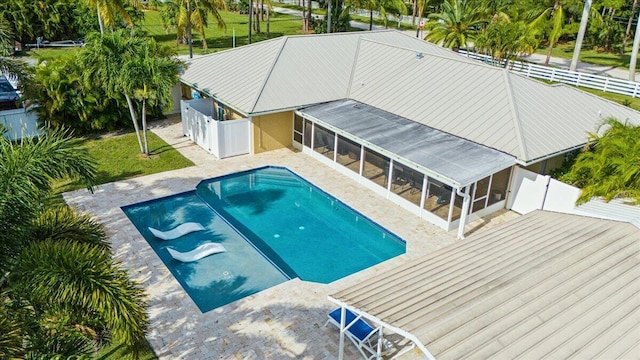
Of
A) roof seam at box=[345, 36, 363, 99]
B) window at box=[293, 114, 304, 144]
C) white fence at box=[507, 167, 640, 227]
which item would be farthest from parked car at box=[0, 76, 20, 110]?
white fence at box=[507, 167, 640, 227]

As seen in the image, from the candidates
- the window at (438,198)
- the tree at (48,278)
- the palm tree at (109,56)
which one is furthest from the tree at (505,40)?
the tree at (48,278)

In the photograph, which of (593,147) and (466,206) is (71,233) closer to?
(466,206)

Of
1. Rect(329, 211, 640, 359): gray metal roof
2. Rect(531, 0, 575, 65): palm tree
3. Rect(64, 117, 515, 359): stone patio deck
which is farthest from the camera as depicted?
Rect(531, 0, 575, 65): palm tree

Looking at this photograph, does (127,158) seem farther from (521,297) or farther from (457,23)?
(457,23)

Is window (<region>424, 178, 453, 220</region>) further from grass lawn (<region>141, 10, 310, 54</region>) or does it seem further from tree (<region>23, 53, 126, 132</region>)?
grass lawn (<region>141, 10, 310, 54</region>)

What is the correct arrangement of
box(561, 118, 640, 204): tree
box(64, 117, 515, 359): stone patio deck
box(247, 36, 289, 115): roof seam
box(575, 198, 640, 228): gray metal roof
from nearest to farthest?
box(64, 117, 515, 359): stone patio deck → box(575, 198, 640, 228): gray metal roof → box(561, 118, 640, 204): tree → box(247, 36, 289, 115): roof seam

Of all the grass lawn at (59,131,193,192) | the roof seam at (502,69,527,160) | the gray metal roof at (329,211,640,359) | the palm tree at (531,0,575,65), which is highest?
the palm tree at (531,0,575,65)

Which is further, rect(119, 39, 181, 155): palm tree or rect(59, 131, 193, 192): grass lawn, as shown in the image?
rect(59, 131, 193, 192): grass lawn

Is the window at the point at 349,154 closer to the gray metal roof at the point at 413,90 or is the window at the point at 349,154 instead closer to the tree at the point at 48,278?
the gray metal roof at the point at 413,90
